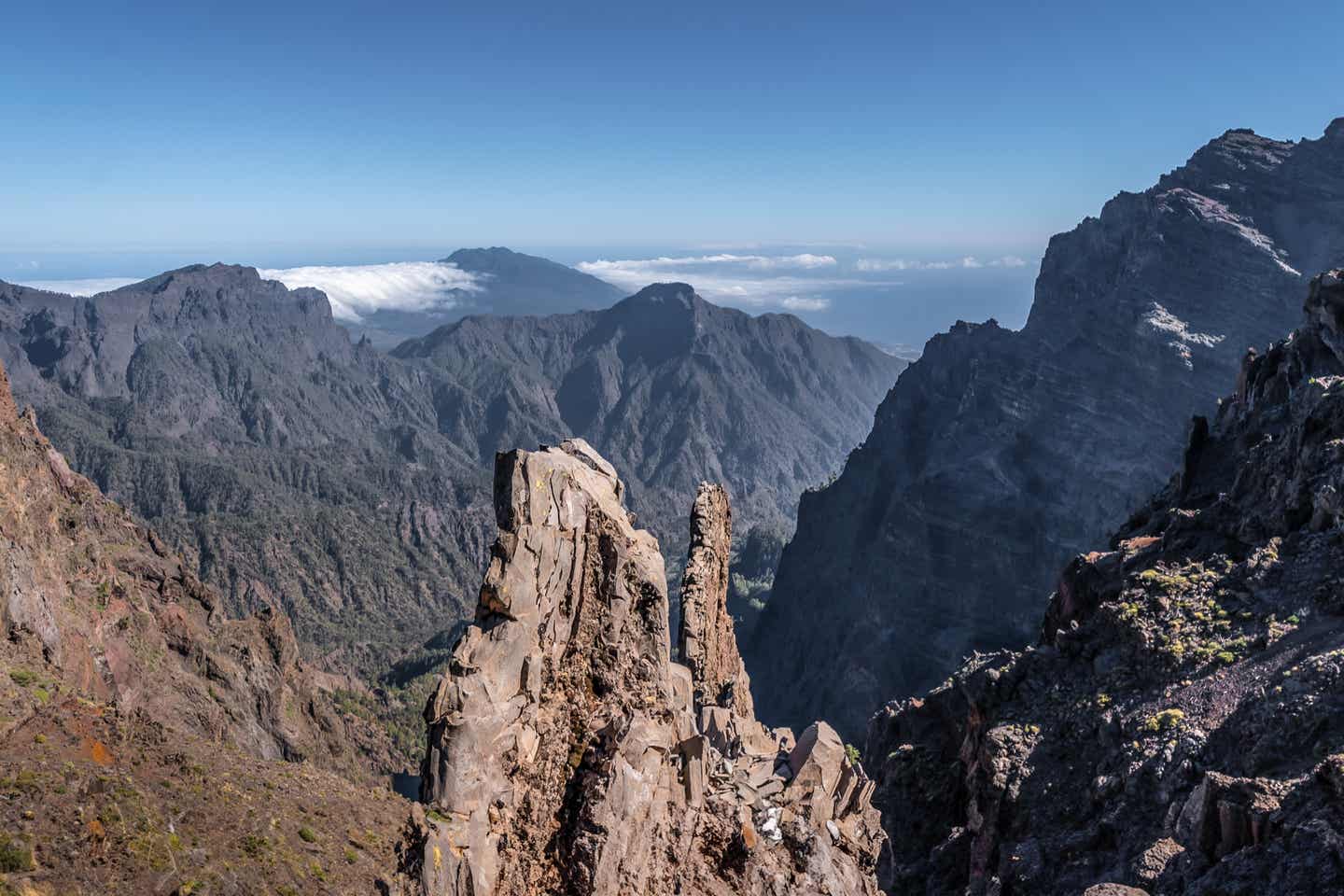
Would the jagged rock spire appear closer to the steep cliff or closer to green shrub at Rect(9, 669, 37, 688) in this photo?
the steep cliff

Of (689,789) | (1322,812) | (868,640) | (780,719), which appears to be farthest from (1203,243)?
(689,789)

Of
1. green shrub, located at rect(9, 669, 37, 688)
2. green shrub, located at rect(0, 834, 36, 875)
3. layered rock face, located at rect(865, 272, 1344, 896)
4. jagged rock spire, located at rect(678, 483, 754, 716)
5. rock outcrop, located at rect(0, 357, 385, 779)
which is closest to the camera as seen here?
green shrub, located at rect(0, 834, 36, 875)

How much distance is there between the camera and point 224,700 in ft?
249

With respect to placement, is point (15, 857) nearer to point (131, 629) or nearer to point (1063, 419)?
point (131, 629)

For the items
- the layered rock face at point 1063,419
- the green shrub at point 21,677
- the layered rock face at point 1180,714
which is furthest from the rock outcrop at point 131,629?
the layered rock face at point 1063,419

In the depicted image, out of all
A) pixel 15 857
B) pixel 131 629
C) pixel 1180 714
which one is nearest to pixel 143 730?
pixel 15 857

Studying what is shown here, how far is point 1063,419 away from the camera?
436ft

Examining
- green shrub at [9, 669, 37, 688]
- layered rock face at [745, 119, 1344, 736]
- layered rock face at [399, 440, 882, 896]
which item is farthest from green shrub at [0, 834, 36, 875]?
layered rock face at [745, 119, 1344, 736]

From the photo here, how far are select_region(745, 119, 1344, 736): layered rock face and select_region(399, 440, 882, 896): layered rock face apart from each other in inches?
4093

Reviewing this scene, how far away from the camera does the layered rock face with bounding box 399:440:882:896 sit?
1578 cm

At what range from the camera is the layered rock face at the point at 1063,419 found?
394 ft

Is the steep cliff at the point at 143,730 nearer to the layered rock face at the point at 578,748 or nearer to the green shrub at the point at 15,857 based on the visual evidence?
the green shrub at the point at 15,857

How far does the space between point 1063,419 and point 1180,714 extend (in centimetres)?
11142

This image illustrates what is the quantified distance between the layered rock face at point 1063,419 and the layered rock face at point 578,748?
10396 centimetres
